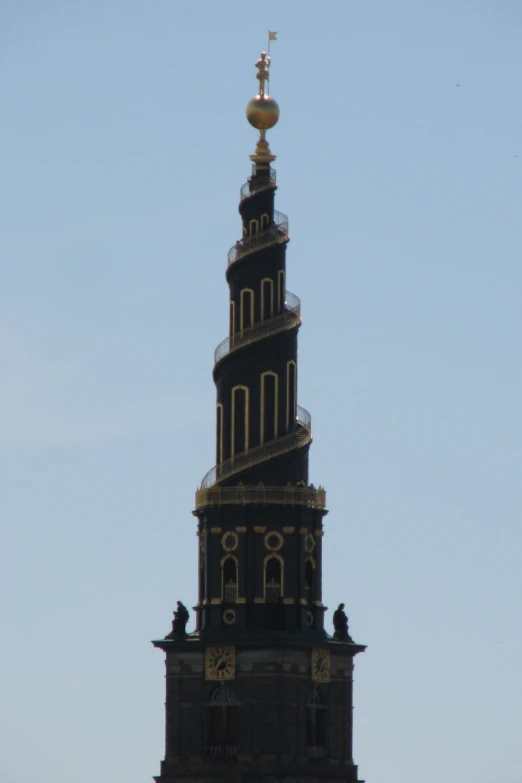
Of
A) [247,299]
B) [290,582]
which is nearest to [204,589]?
[290,582]

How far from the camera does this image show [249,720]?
155 m

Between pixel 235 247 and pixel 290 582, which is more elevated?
pixel 235 247

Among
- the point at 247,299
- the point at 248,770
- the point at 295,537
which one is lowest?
the point at 248,770

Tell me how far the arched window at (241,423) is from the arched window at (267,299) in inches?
153

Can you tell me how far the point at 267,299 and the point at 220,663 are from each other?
59.2 feet

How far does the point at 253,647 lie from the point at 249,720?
11.4 feet

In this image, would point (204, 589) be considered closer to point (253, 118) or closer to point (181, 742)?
point (181, 742)

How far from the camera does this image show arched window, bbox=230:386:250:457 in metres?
159

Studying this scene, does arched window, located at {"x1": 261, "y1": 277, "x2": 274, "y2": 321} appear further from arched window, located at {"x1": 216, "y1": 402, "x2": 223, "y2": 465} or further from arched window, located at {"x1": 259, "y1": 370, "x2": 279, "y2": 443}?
arched window, located at {"x1": 216, "y1": 402, "x2": 223, "y2": 465}

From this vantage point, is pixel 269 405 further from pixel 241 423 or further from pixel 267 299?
pixel 267 299

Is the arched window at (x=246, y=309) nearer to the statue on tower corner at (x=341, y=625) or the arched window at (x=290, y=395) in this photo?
the arched window at (x=290, y=395)

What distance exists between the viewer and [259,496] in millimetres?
157875

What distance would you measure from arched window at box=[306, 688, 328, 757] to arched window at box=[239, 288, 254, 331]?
18070 mm

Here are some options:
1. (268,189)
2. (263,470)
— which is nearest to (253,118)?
(268,189)
